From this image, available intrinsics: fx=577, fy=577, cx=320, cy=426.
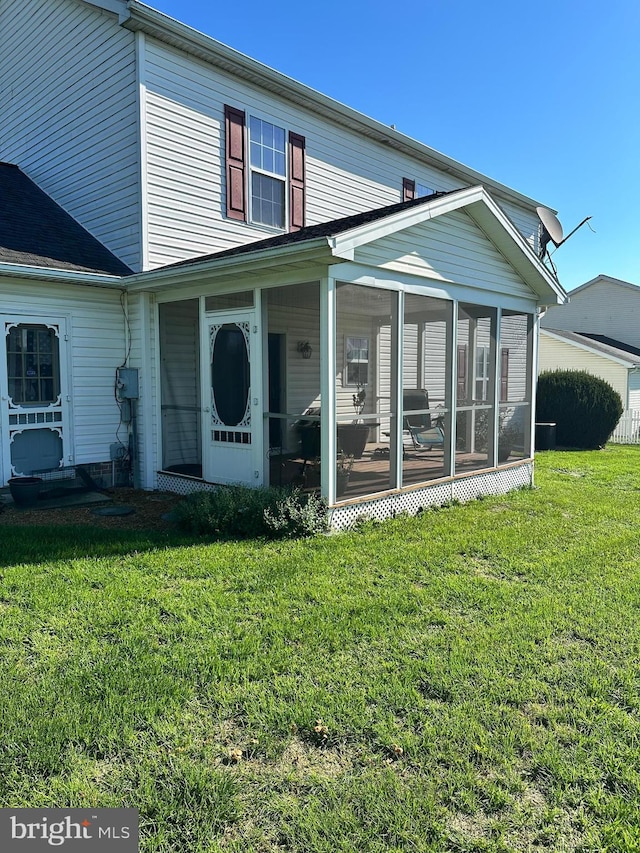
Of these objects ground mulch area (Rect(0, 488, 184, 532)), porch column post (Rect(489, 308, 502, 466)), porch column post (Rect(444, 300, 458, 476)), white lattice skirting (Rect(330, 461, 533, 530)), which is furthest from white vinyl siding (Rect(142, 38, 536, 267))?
white lattice skirting (Rect(330, 461, 533, 530))

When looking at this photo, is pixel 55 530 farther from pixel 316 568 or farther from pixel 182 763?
pixel 182 763

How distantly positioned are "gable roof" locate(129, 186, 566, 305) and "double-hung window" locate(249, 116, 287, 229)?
106 inches

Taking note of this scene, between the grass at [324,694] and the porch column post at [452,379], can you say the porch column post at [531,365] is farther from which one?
the grass at [324,694]

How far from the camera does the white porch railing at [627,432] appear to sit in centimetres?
1688

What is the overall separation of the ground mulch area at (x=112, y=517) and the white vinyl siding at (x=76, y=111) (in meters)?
3.37

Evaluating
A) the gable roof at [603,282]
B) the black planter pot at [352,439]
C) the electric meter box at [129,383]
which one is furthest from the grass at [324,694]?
the gable roof at [603,282]

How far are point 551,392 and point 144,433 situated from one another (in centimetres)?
1097

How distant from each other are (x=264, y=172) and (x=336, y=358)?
3.74 meters

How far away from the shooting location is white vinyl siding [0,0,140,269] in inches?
324

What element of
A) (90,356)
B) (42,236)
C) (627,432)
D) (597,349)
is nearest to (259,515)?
(90,356)

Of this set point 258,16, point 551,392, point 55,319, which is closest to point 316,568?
point 55,319

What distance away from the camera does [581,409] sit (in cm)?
1452

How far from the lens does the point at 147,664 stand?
10.7 ft

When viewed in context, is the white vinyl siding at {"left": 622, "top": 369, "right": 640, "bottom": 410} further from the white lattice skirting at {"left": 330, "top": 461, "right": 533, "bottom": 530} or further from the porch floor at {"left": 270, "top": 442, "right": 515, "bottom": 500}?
the porch floor at {"left": 270, "top": 442, "right": 515, "bottom": 500}
